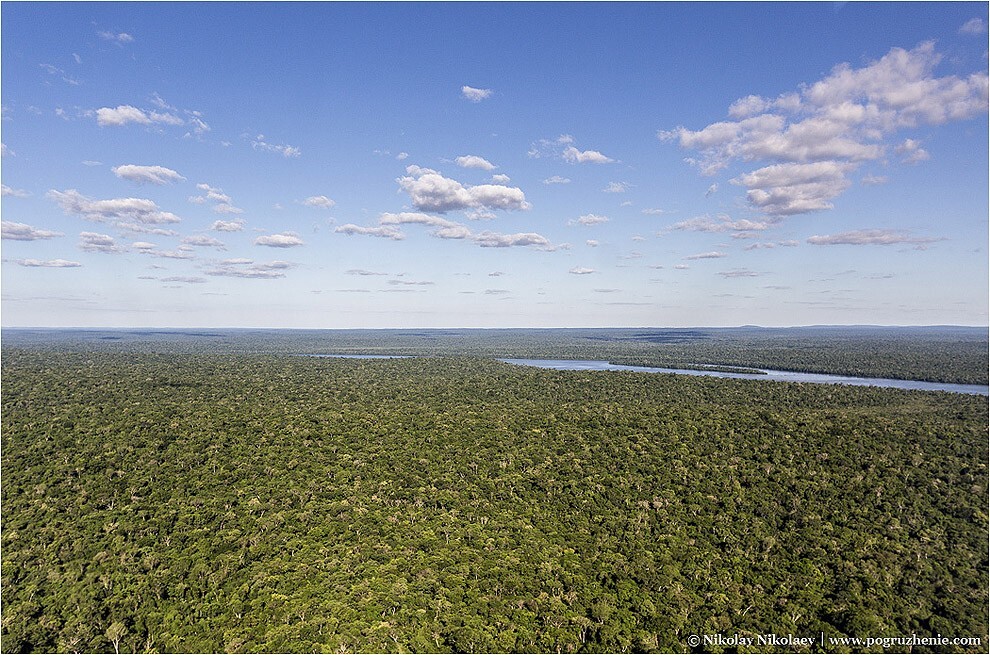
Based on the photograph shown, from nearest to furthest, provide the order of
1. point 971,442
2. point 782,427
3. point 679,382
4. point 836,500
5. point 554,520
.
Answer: point 554,520 → point 836,500 → point 971,442 → point 782,427 → point 679,382

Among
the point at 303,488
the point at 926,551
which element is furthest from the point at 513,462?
the point at 926,551

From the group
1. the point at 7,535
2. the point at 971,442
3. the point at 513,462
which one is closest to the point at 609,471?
the point at 513,462

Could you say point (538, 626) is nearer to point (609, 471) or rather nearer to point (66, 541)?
point (609, 471)

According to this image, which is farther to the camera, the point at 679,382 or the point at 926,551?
the point at 679,382

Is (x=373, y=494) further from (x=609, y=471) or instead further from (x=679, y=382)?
(x=679, y=382)

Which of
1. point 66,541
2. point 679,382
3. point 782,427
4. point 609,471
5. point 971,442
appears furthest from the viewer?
point 679,382

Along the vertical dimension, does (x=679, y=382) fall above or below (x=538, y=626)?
above
